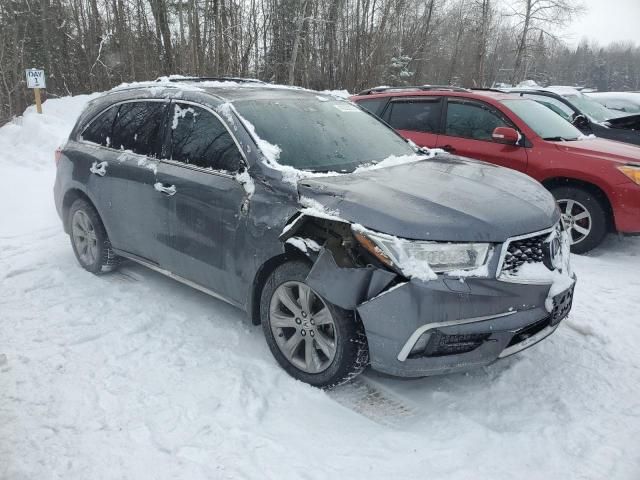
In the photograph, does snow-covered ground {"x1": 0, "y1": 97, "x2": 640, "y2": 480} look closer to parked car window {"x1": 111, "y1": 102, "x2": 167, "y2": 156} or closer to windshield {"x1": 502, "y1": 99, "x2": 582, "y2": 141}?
parked car window {"x1": 111, "y1": 102, "x2": 167, "y2": 156}

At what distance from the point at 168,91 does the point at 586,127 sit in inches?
283

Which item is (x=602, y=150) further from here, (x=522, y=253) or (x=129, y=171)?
(x=129, y=171)

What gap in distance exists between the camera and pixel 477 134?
637 centimetres

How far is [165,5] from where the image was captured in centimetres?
1939

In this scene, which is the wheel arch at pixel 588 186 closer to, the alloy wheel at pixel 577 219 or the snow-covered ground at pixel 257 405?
the alloy wheel at pixel 577 219

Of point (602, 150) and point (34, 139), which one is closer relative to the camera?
point (602, 150)

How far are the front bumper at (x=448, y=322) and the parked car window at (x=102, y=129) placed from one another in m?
3.24

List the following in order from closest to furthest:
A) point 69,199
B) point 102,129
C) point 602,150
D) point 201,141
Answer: point 201,141, point 102,129, point 69,199, point 602,150

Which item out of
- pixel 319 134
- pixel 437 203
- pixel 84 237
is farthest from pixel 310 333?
pixel 84 237

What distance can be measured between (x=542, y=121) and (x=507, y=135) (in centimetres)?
82

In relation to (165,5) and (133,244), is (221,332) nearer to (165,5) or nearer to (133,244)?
(133,244)

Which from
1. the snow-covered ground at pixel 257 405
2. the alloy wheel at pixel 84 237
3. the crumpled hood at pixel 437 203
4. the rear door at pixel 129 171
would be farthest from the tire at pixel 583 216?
the alloy wheel at pixel 84 237

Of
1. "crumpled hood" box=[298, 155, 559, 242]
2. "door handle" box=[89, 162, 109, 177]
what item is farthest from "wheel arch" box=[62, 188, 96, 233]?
"crumpled hood" box=[298, 155, 559, 242]

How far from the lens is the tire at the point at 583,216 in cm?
550
